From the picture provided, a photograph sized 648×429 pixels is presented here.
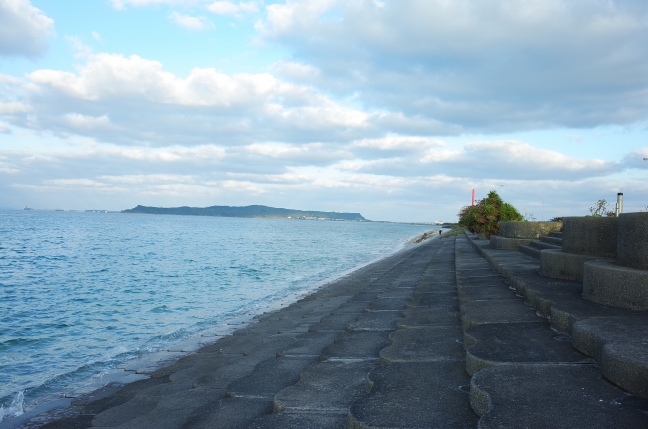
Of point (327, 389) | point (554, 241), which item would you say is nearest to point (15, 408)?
point (327, 389)

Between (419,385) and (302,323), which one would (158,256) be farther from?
(419,385)

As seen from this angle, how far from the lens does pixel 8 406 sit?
264 inches

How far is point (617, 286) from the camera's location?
4863 mm

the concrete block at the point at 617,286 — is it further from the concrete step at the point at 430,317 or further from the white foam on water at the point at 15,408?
the white foam on water at the point at 15,408

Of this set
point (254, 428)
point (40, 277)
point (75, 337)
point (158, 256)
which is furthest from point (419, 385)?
point (158, 256)

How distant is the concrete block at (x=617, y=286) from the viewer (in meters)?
4.65

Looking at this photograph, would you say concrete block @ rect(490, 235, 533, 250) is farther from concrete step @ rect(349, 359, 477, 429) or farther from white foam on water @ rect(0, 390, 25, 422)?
white foam on water @ rect(0, 390, 25, 422)

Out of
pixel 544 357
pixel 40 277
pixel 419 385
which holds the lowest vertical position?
pixel 40 277

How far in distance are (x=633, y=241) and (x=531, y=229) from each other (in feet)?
30.6

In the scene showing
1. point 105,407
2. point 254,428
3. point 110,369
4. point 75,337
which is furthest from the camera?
point 75,337

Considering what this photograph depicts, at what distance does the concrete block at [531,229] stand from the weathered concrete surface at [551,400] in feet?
34.3

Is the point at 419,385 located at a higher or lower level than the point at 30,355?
higher

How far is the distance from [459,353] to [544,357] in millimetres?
977

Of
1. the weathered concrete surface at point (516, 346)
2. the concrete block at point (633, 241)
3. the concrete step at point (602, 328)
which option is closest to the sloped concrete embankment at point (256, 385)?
the weathered concrete surface at point (516, 346)
